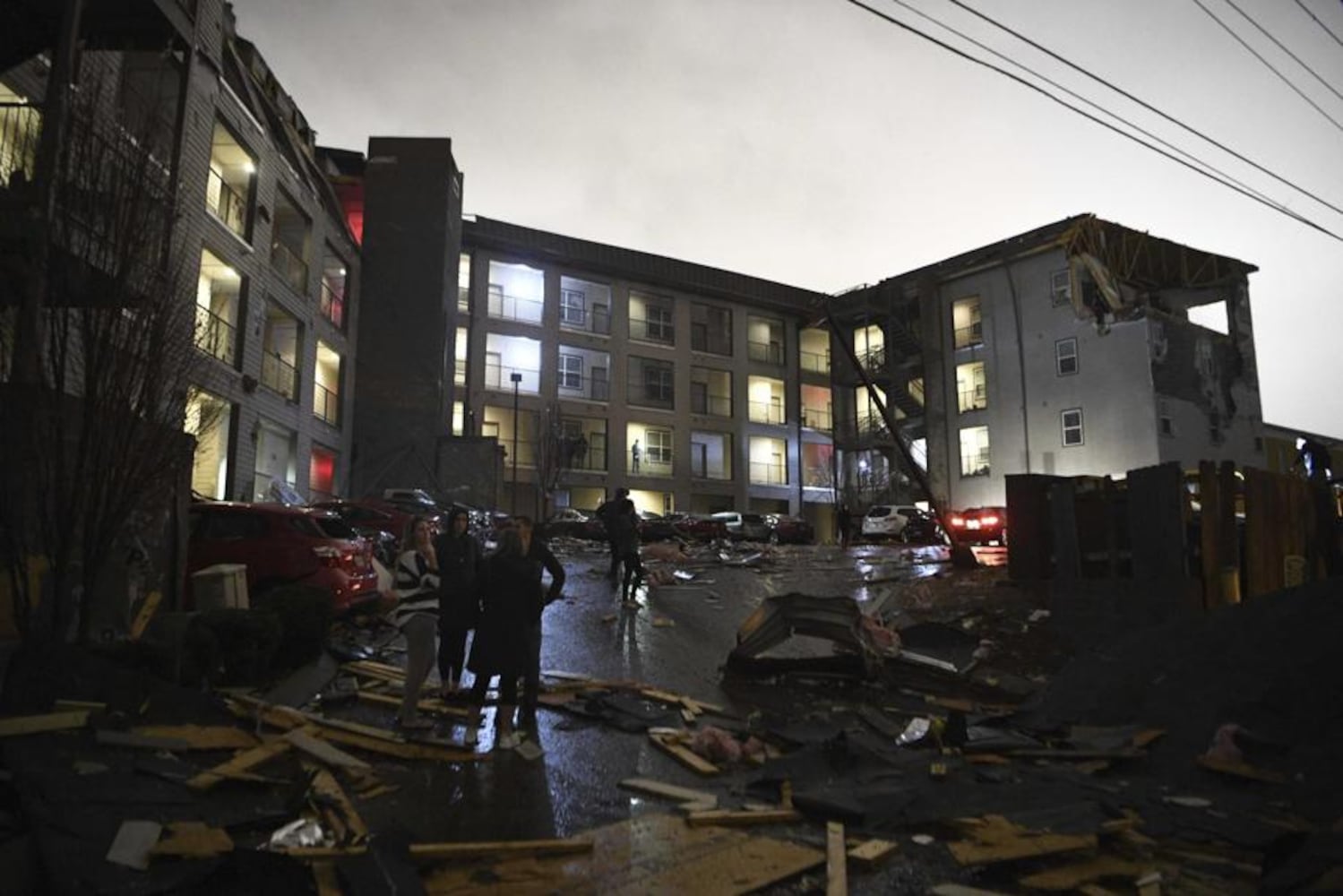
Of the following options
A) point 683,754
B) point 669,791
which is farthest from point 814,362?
point 669,791

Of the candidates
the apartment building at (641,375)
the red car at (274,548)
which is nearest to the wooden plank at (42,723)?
the red car at (274,548)

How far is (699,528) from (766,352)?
19.2 metres

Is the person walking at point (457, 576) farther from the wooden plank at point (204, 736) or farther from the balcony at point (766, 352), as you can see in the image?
the balcony at point (766, 352)

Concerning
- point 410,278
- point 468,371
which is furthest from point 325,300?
point 468,371

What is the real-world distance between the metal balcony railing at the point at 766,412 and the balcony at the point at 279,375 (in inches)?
1067

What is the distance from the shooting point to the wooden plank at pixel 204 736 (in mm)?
5648

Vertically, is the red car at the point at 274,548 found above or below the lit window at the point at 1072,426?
below

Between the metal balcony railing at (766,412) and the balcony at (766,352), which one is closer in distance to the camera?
the metal balcony railing at (766,412)

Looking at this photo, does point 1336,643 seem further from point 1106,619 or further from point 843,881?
point 843,881

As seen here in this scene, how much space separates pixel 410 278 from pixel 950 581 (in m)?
23.7

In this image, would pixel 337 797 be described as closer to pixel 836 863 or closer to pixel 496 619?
pixel 496 619

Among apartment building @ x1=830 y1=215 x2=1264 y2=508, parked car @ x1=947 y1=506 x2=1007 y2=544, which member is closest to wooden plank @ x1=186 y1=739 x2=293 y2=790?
parked car @ x1=947 y1=506 x2=1007 y2=544

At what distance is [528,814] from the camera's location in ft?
16.8

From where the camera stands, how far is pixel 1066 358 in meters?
33.9
